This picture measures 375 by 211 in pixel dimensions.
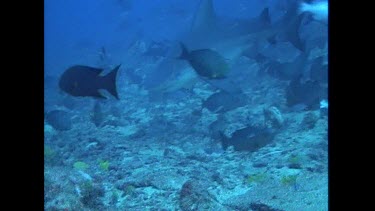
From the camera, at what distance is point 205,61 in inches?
224

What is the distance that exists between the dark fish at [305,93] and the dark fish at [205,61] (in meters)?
1.79

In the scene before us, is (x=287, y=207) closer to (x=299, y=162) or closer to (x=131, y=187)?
(x=299, y=162)

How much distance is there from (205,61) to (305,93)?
230 centimetres

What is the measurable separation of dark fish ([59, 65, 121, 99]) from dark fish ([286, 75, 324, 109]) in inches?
150

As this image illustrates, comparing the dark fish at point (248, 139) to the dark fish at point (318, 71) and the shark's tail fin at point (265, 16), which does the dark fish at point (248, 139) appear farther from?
the shark's tail fin at point (265, 16)

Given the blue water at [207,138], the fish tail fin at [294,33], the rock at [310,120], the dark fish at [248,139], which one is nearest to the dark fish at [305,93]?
the blue water at [207,138]

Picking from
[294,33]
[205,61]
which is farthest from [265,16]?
[205,61]

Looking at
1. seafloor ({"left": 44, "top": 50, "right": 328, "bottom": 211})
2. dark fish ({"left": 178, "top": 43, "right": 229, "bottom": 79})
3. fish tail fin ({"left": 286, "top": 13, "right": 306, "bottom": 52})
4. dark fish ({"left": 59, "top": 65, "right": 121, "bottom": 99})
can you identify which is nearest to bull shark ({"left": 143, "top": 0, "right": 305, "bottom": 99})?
fish tail fin ({"left": 286, "top": 13, "right": 306, "bottom": 52})

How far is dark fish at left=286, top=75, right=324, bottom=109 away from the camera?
6645 millimetres

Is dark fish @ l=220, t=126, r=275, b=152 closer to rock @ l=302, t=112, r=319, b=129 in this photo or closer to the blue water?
A: the blue water
